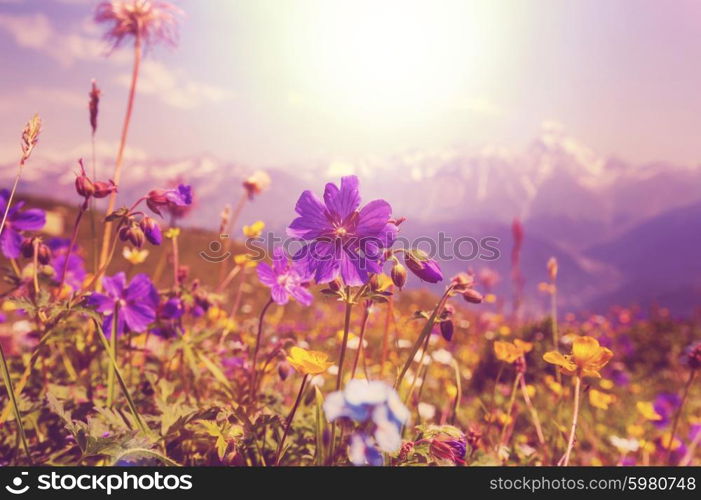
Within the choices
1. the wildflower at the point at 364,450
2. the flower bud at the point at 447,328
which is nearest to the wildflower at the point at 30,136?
the wildflower at the point at 364,450

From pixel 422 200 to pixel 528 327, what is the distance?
112928 millimetres

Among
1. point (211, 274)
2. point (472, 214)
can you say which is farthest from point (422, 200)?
point (211, 274)

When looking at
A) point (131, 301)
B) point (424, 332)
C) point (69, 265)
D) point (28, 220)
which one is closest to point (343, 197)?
point (424, 332)

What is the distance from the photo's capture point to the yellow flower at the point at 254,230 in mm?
1558

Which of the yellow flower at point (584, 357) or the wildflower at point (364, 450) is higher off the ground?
the yellow flower at point (584, 357)

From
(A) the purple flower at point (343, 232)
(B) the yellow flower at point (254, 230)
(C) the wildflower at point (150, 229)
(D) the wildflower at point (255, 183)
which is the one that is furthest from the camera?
(D) the wildflower at point (255, 183)

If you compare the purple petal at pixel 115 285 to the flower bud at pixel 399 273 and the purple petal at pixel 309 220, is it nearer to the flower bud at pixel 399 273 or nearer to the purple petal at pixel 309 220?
the purple petal at pixel 309 220

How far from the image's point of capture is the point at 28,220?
1.40 meters

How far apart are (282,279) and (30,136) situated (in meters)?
0.71

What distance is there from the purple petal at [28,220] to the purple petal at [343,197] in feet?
3.18

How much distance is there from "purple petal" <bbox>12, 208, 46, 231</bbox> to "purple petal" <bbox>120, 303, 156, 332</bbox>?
1.21ft

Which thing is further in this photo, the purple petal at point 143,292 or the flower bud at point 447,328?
the purple petal at point 143,292

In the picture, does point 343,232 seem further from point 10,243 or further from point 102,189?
point 10,243
